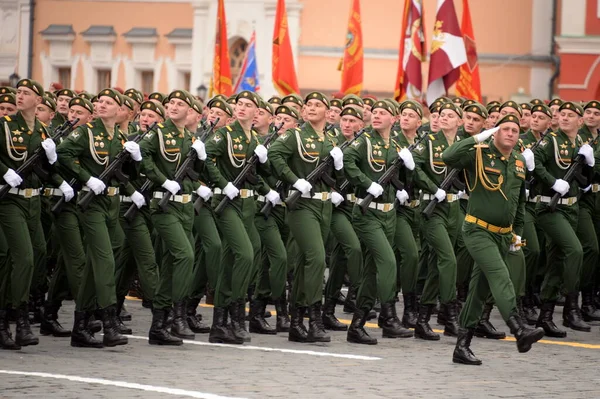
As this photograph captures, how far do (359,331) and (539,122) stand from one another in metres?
3.54

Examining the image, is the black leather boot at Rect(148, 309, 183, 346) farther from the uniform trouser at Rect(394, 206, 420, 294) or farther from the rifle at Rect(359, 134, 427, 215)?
the uniform trouser at Rect(394, 206, 420, 294)

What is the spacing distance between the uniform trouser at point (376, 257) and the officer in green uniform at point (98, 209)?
85.3 inches

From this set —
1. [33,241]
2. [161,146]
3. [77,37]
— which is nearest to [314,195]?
[161,146]

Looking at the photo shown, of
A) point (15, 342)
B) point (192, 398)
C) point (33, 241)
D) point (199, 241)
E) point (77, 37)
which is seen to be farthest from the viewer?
point (77, 37)

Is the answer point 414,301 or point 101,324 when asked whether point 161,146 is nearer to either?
point 101,324

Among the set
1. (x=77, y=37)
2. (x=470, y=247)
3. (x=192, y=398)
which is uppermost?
(x=77, y=37)

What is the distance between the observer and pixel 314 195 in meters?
14.5

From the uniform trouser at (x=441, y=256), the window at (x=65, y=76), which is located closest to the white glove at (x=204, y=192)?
the uniform trouser at (x=441, y=256)

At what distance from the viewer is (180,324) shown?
1435cm

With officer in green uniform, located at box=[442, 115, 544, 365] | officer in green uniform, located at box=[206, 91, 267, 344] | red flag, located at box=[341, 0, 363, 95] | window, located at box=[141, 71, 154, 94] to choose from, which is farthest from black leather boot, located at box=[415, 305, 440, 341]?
window, located at box=[141, 71, 154, 94]

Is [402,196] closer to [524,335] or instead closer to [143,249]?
[143,249]

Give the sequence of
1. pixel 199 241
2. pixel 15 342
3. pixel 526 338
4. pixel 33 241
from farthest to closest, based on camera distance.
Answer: pixel 199 241
pixel 33 241
pixel 15 342
pixel 526 338

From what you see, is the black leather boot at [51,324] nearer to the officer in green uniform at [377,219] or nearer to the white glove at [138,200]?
the white glove at [138,200]

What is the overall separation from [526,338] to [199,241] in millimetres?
4267
